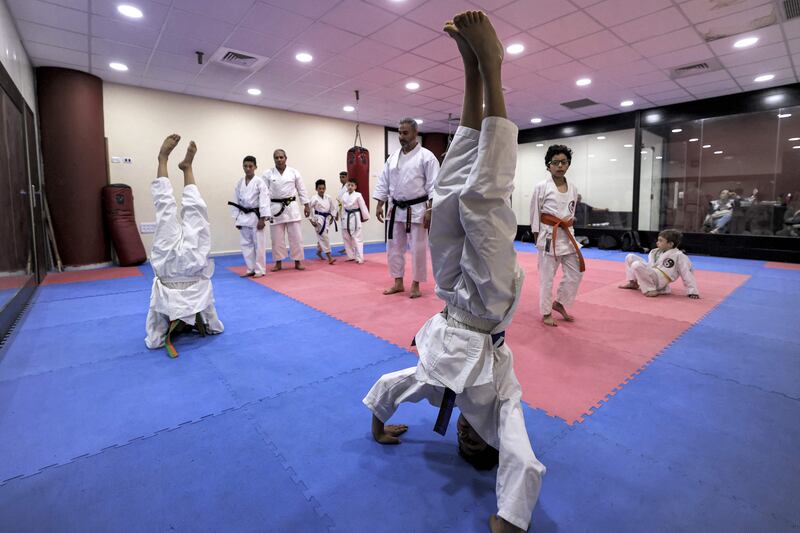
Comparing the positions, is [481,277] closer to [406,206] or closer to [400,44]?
[406,206]

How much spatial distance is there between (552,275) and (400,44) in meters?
3.88

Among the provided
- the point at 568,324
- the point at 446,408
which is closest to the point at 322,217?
the point at 568,324

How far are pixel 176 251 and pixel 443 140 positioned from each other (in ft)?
33.5

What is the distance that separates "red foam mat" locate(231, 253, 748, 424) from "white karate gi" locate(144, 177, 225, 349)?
1.28m

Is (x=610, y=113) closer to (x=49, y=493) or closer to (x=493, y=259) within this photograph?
(x=493, y=259)

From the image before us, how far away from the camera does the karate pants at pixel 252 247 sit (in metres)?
5.79

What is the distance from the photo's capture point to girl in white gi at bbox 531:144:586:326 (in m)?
3.35

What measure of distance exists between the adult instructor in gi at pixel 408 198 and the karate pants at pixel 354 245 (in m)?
2.44

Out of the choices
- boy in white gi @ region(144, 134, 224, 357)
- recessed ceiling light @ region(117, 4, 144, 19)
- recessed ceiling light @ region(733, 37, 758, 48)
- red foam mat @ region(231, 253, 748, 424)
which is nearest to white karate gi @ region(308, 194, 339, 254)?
red foam mat @ region(231, 253, 748, 424)

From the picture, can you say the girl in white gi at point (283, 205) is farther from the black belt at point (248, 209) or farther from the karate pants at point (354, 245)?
the karate pants at point (354, 245)

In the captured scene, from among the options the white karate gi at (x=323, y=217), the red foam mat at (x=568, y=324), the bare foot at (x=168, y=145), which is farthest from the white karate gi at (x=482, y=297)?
the white karate gi at (x=323, y=217)

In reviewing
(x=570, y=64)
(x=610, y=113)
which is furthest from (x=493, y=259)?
(x=610, y=113)

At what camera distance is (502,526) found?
1.16 metres

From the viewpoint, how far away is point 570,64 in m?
6.17
